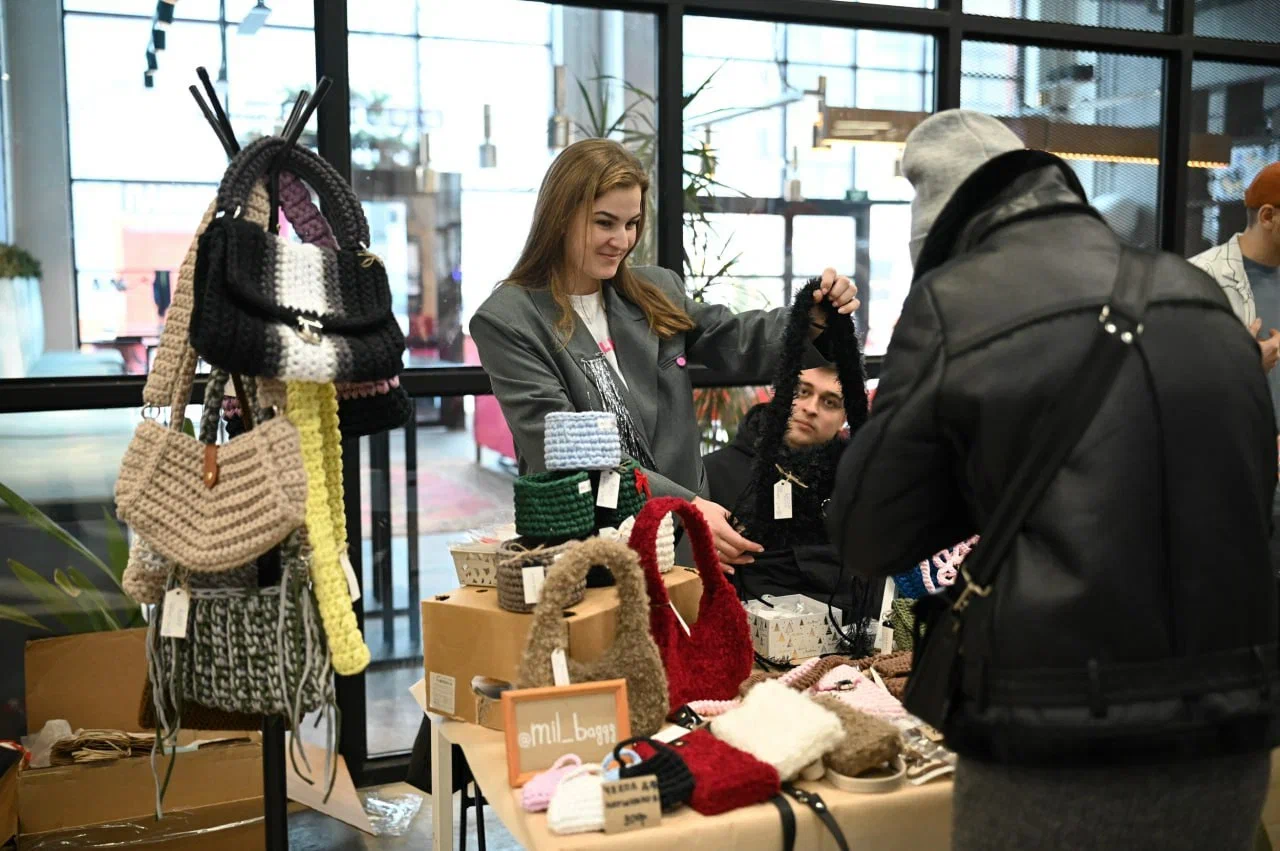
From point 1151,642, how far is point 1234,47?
390 centimetres

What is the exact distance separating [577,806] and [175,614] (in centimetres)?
69

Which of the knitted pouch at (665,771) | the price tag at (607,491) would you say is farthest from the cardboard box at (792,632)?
the knitted pouch at (665,771)

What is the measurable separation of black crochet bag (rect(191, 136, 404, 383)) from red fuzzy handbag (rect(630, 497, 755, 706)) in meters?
0.51

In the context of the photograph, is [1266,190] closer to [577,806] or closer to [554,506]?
[554,506]

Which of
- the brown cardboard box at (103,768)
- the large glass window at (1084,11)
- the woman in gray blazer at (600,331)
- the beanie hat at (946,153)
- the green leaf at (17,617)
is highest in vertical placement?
the large glass window at (1084,11)

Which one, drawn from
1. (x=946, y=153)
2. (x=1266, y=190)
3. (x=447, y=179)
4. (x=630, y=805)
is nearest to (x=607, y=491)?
(x=630, y=805)

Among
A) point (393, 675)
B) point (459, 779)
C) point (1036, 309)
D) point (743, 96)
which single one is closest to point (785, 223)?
point (743, 96)

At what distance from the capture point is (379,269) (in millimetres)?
1910

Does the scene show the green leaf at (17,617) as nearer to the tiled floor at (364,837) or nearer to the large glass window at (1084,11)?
the tiled floor at (364,837)

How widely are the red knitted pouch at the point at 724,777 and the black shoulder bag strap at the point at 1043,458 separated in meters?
0.30

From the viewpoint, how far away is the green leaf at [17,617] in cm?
318

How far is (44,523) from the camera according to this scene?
3.26 metres

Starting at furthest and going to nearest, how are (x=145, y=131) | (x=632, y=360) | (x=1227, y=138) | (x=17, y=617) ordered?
(x=1227, y=138) < (x=145, y=131) < (x=17, y=617) < (x=632, y=360)

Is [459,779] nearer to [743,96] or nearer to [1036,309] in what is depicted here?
[1036,309]
